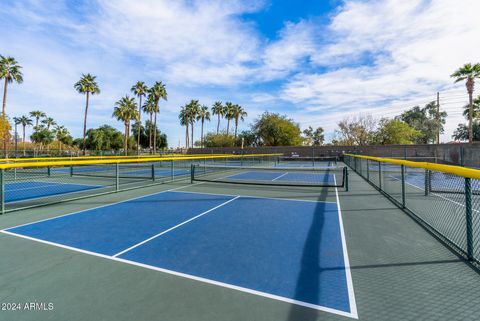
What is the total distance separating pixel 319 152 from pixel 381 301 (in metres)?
43.1

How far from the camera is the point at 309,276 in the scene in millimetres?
3848

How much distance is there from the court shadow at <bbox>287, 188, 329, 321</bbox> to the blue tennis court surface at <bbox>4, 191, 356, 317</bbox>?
0.6 inches

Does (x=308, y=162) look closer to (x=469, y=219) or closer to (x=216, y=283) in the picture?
(x=469, y=219)

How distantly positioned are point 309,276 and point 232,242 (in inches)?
74.4

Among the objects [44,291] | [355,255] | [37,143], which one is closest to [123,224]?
[44,291]

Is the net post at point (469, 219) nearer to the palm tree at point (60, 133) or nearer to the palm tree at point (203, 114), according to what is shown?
the palm tree at point (203, 114)

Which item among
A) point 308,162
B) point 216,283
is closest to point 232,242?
point 216,283

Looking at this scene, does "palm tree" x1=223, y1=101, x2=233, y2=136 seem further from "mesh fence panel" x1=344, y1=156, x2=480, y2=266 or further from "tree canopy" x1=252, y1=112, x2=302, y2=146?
"mesh fence panel" x1=344, y1=156, x2=480, y2=266

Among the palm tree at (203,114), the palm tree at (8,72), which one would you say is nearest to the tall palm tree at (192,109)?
the palm tree at (203,114)

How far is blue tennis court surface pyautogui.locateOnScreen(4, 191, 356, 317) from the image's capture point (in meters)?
3.65

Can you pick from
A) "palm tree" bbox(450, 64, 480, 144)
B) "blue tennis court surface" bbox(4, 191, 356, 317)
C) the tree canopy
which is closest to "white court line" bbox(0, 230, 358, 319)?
"blue tennis court surface" bbox(4, 191, 356, 317)

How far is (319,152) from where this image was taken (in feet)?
146

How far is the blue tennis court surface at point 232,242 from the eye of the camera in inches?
144

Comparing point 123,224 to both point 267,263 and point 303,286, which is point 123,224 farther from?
point 303,286
